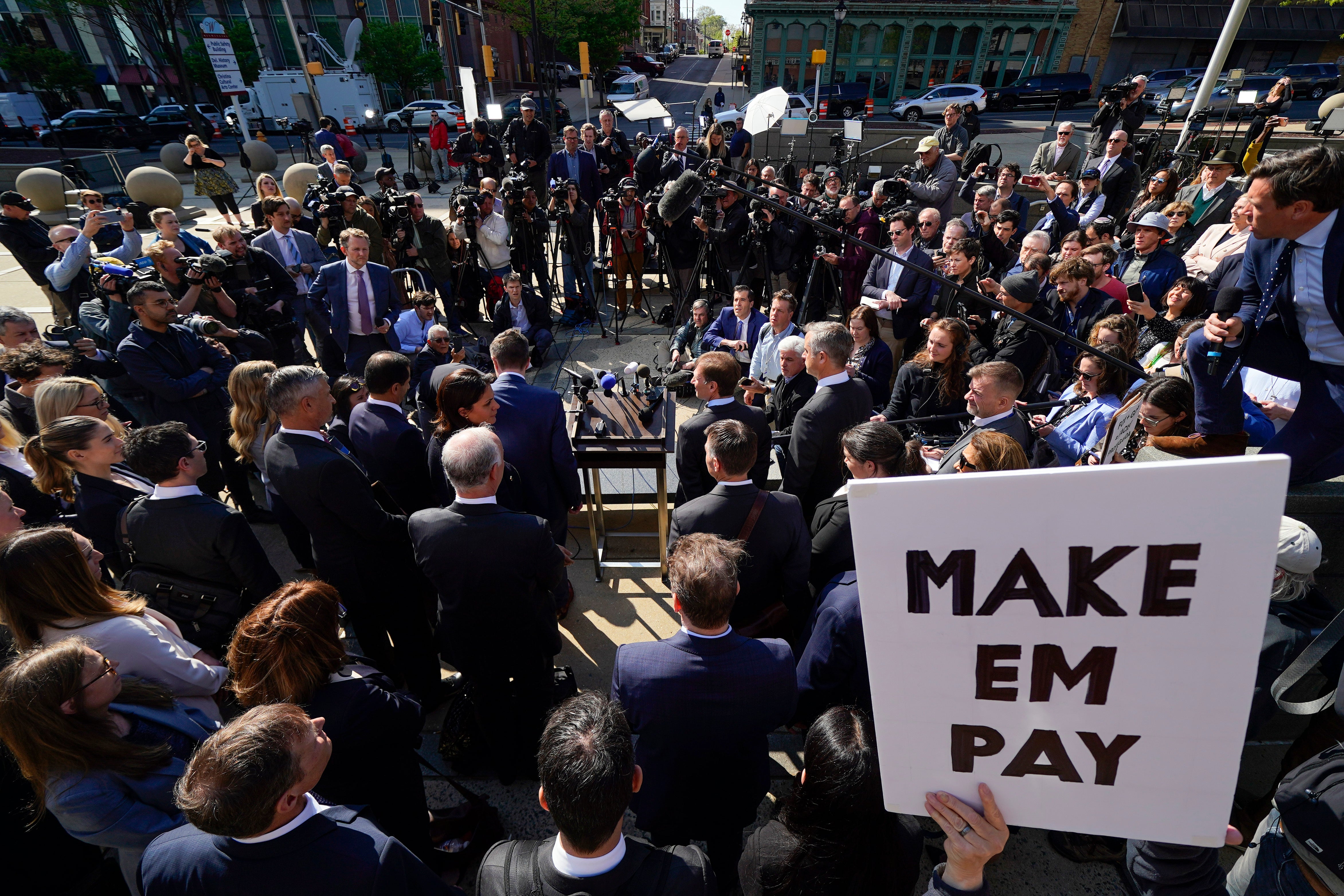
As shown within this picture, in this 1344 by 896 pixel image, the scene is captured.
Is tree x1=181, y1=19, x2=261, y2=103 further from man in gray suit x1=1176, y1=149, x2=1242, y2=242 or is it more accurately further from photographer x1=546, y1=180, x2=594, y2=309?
man in gray suit x1=1176, y1=149, x2=1242, y2=242

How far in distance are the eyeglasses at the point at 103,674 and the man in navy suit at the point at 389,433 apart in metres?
1.60

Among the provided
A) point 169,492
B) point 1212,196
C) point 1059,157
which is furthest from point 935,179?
point 169,492

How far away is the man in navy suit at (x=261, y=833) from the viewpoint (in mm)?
1424

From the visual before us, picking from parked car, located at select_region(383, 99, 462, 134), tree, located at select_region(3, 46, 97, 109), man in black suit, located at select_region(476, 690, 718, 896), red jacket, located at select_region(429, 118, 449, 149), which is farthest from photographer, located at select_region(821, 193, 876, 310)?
tree, located at select_region(3, 46, 97, 109)

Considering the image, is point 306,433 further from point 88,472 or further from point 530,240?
point 530,240

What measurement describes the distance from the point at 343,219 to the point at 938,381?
6.71 m

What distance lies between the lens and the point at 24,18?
28844 mm

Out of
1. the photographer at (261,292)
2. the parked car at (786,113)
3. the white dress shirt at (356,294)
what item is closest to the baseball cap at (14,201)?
the photographer at (261,292)

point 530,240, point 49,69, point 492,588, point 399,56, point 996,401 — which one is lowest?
point 530,240

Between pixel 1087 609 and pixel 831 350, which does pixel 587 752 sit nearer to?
pixel 1087 609

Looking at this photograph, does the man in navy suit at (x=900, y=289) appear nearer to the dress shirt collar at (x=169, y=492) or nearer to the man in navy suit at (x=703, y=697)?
the man in navy suit at (x=703, y=697)

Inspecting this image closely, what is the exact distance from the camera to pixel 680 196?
354cm

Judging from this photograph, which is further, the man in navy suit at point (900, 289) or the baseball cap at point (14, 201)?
the baseball cap at point (14, 201)

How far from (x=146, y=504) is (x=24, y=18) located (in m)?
42.9
